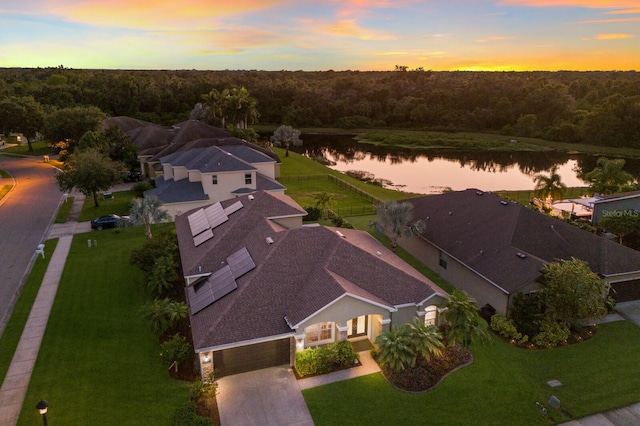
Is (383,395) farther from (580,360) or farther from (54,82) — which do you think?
(54,82)

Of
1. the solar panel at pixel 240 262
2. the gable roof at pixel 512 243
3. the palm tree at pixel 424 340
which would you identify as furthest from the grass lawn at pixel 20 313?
the gable roof at pixel 512 243

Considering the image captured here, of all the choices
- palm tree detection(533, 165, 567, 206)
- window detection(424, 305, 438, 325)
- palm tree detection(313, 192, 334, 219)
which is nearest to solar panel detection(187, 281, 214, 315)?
window detection(424, 305, 438, 325)

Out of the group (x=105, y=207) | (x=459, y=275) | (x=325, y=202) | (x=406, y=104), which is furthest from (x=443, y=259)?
(x=406, y=104)

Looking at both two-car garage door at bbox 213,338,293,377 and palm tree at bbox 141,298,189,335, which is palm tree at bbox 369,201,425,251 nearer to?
two-car garage door at bbox 213,338,293,377

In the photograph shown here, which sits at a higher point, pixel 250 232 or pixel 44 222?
pixel 250 232

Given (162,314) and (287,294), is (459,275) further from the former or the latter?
(162,314)

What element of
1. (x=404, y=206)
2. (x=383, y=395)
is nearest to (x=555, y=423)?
(x=383, y=395)

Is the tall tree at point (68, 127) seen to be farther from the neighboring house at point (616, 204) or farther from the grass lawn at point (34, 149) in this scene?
the neighboring house at point (616, 204)
